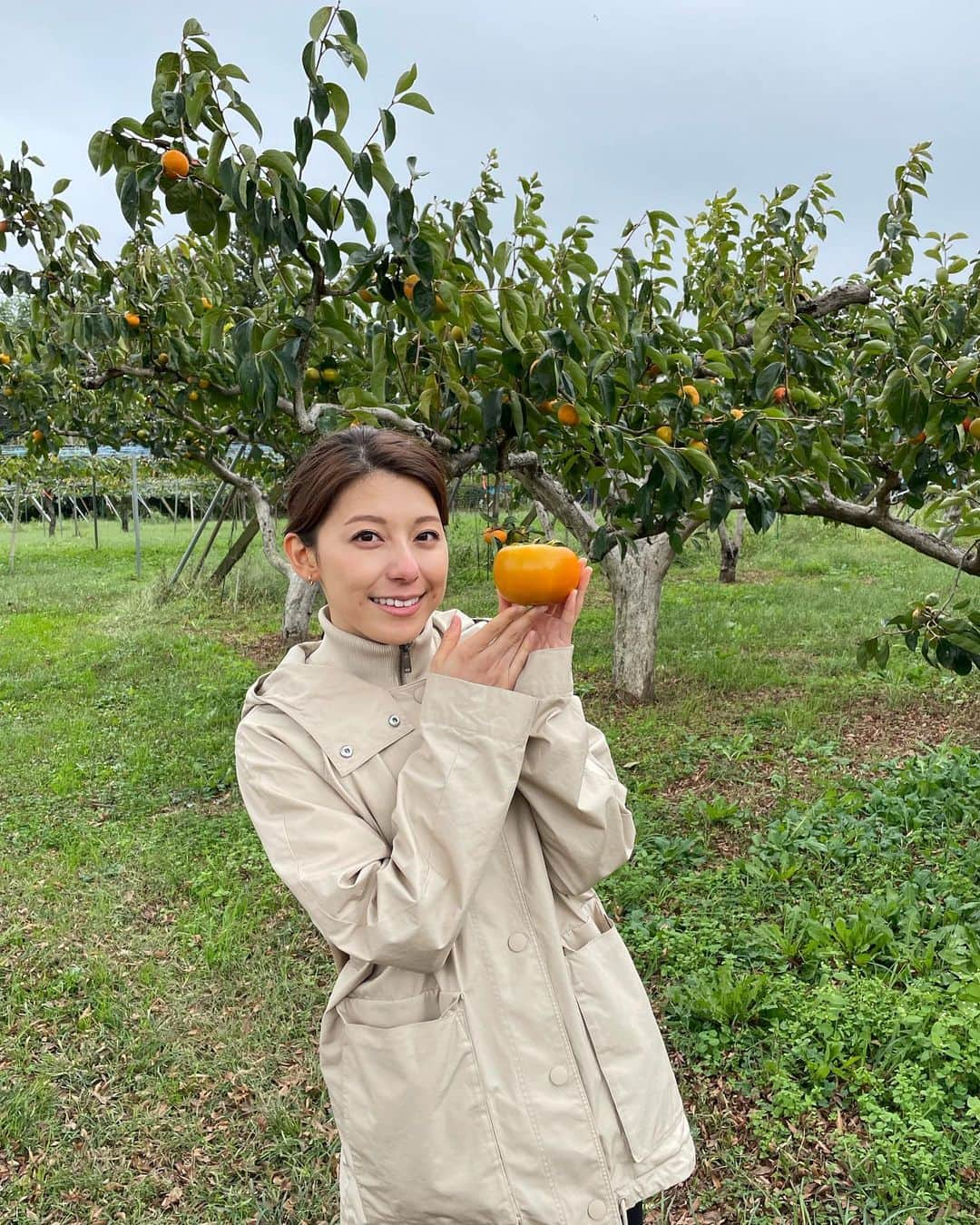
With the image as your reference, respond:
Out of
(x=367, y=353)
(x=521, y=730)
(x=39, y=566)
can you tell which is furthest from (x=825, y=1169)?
(x=39, y=566)

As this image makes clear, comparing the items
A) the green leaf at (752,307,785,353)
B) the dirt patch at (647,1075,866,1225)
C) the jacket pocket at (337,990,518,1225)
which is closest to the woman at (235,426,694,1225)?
the jacket pocket at (337,990,518,1225)

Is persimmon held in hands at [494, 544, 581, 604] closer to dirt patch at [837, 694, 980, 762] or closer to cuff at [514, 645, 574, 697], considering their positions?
cuff at [514, 645, 574, 697]

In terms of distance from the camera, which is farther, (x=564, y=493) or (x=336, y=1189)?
(x=564, y=493)

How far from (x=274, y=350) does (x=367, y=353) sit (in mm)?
872

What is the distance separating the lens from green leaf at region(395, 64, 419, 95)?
1.97m

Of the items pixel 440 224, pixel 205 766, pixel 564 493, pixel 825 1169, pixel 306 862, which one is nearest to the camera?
pixel 306 862

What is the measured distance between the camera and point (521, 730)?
1.02m

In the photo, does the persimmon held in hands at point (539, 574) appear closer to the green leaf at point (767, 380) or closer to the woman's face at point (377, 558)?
the woman's face at point (377, 558)

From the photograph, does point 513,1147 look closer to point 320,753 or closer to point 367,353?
point 320,753

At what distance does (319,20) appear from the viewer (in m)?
1.80

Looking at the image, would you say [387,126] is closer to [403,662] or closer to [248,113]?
[248,113]

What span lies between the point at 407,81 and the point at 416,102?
45 mm

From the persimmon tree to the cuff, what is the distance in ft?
4.43

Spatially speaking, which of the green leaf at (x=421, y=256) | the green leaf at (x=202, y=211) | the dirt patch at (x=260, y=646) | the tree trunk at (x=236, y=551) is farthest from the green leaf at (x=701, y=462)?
the tree trunk at (x=236, y=551)
